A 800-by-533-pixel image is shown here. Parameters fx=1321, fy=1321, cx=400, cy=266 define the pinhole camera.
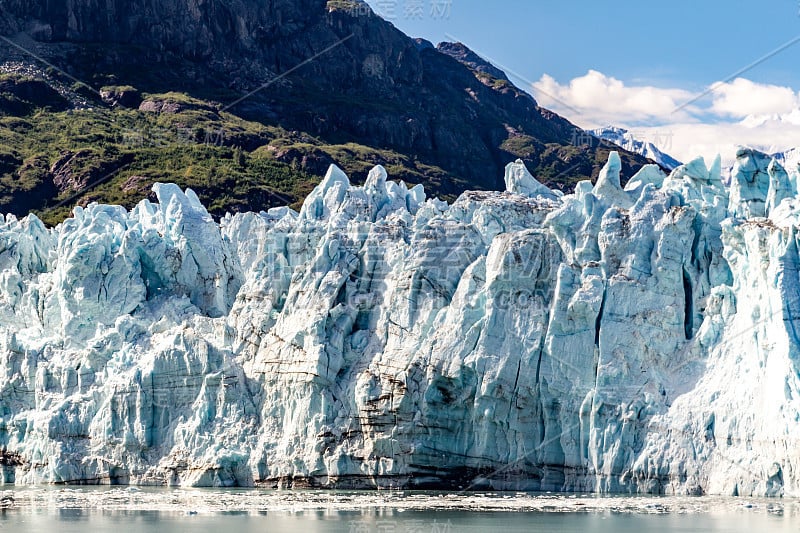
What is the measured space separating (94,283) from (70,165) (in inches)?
2180

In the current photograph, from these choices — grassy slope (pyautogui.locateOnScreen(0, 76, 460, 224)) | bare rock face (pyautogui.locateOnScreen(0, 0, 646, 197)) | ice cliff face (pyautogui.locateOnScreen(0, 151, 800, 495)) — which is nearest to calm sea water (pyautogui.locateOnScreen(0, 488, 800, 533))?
ice cliff face (pyautogui.locateOnScreen(0, 151, 800, 495))

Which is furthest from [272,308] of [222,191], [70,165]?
[70,165]

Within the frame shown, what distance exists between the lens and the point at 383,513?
3600 centimetres

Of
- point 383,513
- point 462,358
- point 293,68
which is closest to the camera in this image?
point 383,513

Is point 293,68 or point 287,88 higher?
point 293,68

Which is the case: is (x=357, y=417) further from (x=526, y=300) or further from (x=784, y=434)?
(x=784, y=434)

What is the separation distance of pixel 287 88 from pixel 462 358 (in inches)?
3449

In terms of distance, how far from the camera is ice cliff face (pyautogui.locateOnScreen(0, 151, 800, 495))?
38.0 metres

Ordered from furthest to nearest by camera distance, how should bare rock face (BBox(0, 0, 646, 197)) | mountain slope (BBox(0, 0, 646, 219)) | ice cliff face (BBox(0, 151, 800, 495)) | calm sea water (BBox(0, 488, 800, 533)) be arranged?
bare rock face (BBox(0, 0, 646, 197))
mountain slope (BBox(0, 0, 646, 219))
ice cliff face (BBox(0, 151, 800, 495))
calm sea water (BBox(0, 488, 800, 533))

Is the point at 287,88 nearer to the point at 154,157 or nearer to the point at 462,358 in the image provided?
the point at 154,157

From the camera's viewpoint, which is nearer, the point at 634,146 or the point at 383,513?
the point at 383,513

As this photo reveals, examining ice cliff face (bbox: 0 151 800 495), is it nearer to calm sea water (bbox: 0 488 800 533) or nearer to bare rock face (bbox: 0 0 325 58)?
calm sea water (bbox: 0 488 800 533)

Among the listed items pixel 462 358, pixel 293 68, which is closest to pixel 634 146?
pixel 293 68

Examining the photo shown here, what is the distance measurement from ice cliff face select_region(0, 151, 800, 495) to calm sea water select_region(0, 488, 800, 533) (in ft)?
5.28
